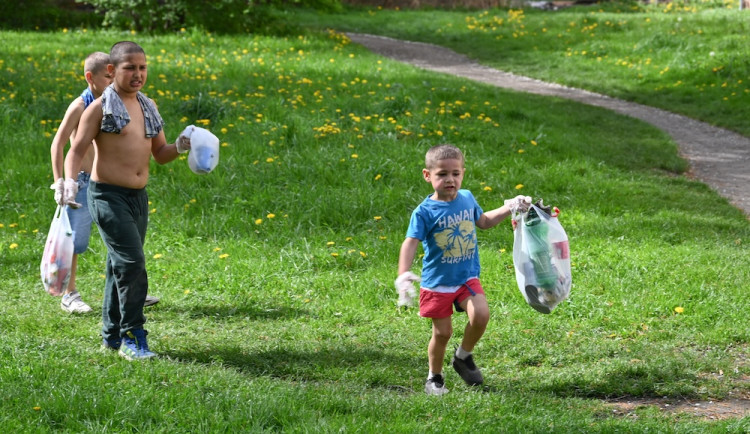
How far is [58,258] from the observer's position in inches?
192

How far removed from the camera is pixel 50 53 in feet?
45.7

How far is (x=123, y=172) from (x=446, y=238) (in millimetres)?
1811

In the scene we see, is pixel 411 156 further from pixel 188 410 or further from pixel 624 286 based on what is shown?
pixel 188 410

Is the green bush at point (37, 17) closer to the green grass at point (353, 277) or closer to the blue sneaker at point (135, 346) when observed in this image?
the green grass at point (353, 277)

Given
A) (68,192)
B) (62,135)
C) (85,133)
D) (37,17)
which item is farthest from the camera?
(37,17)

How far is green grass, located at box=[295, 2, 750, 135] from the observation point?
14.2 metres

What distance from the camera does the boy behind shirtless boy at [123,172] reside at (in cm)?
481

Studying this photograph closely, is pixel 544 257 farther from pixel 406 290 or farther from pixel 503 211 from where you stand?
pixel 406 290

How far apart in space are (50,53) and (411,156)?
743 cm

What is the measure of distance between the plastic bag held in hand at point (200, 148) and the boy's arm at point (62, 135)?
2.33ft

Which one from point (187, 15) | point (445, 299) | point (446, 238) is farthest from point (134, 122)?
point (187, 15)

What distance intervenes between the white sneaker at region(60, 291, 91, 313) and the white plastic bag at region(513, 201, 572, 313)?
2.97 m

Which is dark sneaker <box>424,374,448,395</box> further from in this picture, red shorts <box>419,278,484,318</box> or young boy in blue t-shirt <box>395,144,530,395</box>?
red shorts <box>419,278,484,318</box>


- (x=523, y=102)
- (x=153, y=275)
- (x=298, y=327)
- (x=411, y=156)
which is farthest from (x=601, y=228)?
(x=523, y=102)
